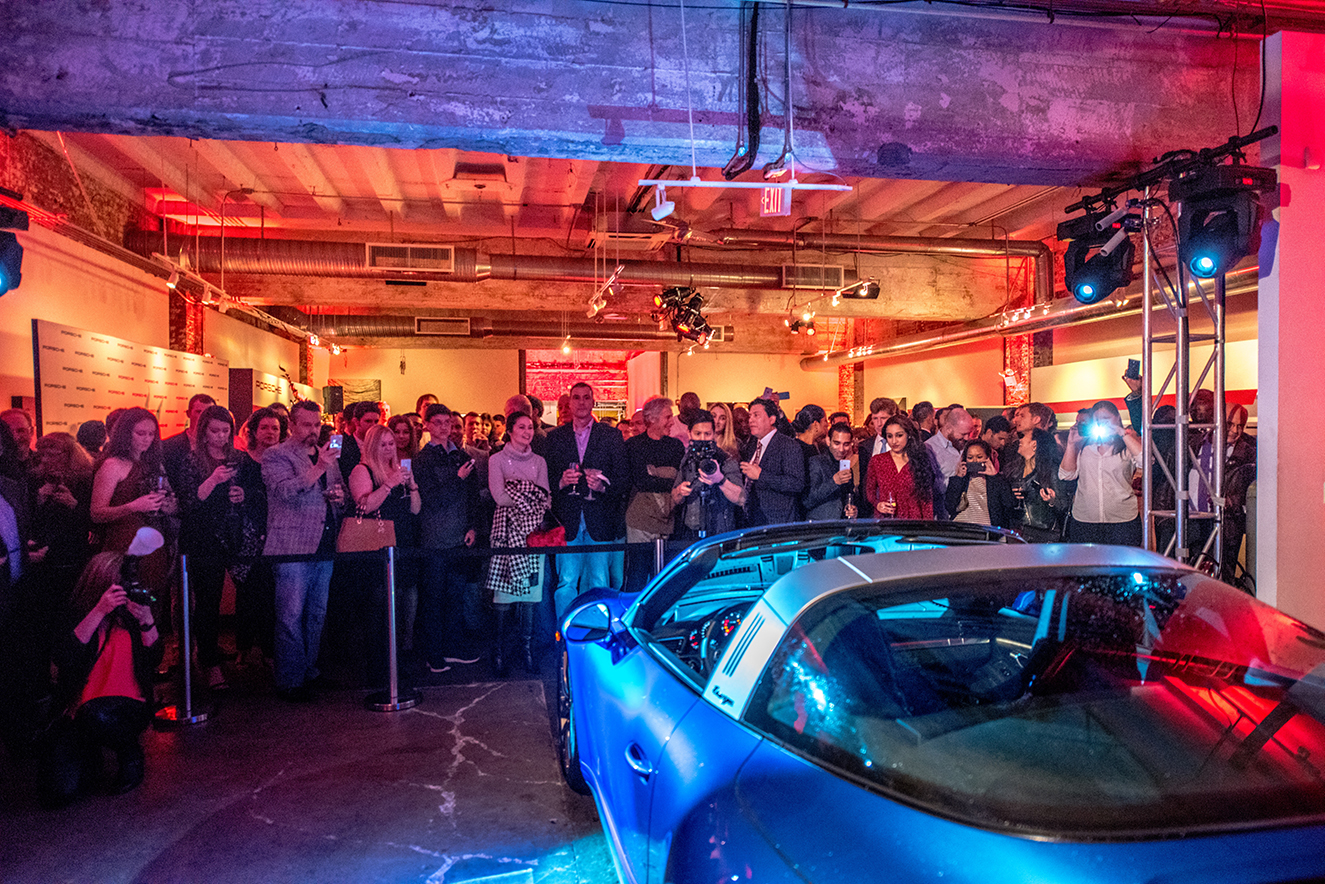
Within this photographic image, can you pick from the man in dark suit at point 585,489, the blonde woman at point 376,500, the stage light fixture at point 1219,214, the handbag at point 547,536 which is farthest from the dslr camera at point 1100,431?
the blonde woman at point 376,500

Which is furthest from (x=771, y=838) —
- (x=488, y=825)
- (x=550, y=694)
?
(x=550, y=694)

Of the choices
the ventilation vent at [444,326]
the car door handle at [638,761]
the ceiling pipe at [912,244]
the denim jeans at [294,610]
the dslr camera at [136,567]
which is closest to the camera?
the car door handle at [638,761]

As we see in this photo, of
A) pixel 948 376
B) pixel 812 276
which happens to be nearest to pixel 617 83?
pixel 812 276

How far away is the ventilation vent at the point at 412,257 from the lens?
9867mm

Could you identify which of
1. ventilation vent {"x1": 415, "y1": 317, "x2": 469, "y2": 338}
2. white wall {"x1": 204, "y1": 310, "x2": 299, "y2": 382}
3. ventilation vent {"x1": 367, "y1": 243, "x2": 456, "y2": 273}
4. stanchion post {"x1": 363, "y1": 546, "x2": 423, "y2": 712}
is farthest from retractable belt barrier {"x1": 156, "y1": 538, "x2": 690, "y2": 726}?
ventilation vent {"x1": 415, "y1": 317, "x2": 469, "y2": 338}

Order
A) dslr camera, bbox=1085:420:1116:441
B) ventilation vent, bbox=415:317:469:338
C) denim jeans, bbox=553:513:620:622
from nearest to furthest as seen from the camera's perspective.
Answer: denim jeans, bbox=553:513:620:622 → dslr camera, bbox=1085:420:1116:441 → ventilation vent, bbox=415:317:469:338

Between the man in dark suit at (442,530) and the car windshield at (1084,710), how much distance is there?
430cm

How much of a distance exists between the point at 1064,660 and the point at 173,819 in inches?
142

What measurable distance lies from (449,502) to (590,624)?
10.8 feet

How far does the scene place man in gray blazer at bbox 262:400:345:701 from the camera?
4.99m

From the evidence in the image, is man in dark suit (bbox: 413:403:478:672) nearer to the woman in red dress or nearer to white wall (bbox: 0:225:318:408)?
the woman in red dress

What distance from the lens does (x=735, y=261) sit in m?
12.3

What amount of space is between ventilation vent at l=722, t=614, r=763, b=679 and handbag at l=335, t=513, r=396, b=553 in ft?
12.3

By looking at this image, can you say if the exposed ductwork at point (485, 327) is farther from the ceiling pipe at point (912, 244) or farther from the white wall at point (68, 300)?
the ceiling pipe at point (912, 244)
